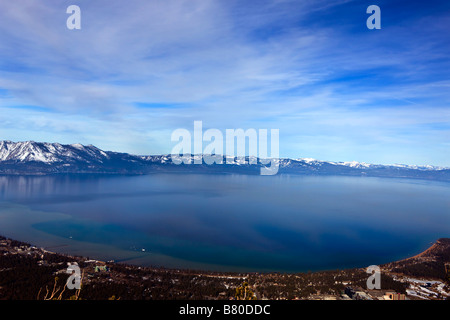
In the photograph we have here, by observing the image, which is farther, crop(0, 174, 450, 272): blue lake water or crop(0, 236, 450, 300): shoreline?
crop(0, 174, 450, 272): blue lake water

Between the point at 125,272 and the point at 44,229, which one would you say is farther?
the point at 44,229

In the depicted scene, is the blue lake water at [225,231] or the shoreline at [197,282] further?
the blue lake water at [225,231]

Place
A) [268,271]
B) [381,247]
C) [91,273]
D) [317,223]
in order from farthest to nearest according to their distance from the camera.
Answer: [317,223]
[381,247]
[268,271]
[91,273]

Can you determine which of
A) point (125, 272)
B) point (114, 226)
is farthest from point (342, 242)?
point (114, 226)

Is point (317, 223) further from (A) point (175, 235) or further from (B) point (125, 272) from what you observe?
(B) point (125, 272)

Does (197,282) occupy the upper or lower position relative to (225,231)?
upper

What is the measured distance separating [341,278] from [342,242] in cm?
1936

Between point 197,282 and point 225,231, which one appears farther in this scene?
point 225,231

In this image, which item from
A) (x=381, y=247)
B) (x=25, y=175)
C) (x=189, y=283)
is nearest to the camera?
(x=189, y=283)

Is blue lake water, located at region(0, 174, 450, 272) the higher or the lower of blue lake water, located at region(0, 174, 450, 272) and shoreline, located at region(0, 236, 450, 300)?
the lower

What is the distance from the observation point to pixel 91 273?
2788 centimetres

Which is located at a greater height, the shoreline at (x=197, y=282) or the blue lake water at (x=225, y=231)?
the shoreline at (x=197, y=282)
